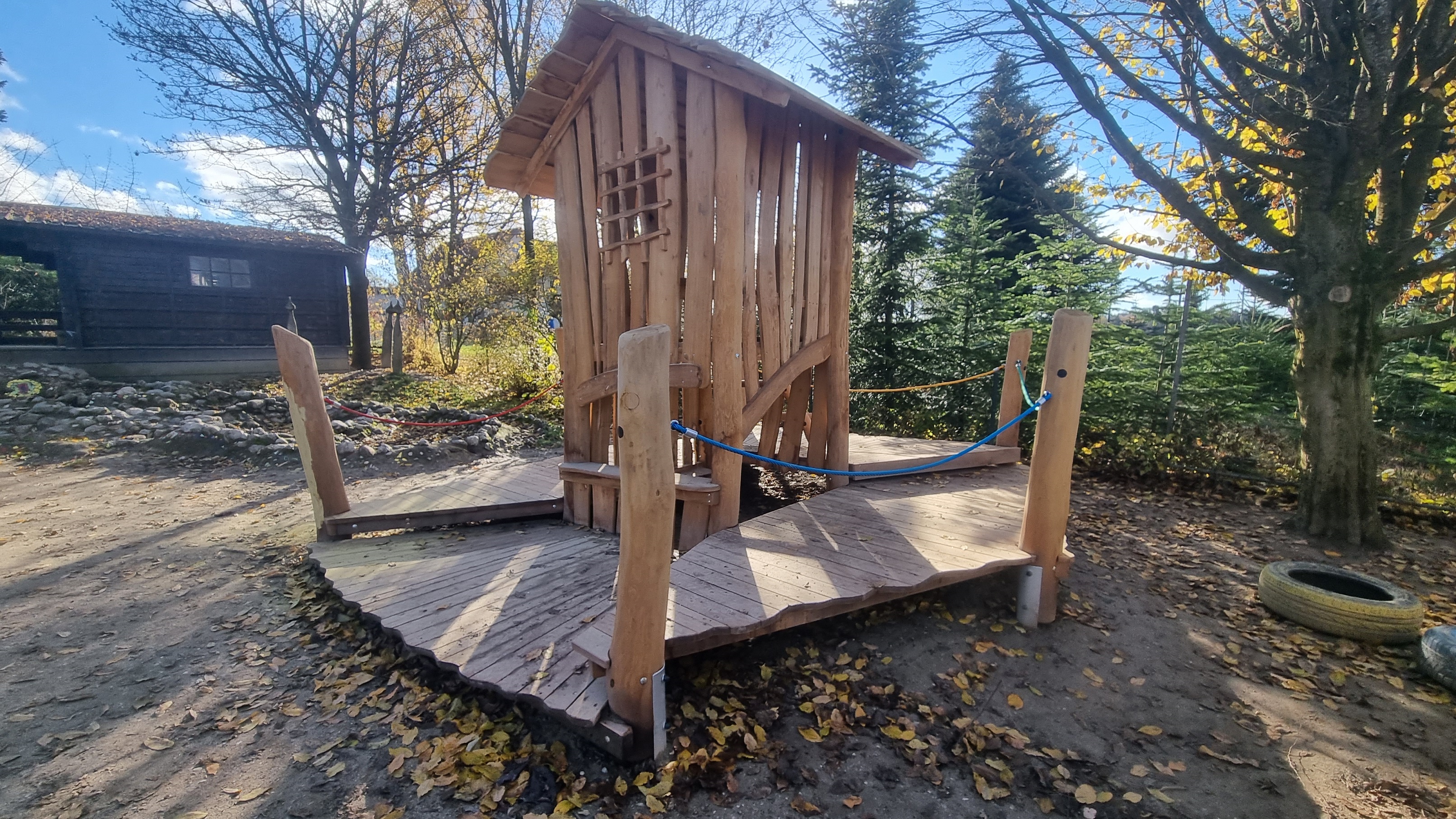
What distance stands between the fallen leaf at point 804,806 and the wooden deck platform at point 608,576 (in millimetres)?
689

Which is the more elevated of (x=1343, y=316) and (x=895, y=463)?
(x=1343, y=316)

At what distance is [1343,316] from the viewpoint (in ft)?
16.8

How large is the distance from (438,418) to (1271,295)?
1169 cm

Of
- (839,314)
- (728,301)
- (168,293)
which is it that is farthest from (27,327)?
(839,314)

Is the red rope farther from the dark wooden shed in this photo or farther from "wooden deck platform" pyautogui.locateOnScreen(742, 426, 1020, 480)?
the dark wooden shed

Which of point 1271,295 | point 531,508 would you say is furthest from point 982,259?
point 531,508

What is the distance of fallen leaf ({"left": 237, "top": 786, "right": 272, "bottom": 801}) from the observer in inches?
91.9

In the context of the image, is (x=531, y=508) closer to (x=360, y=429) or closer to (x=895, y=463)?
(x=895, y=463)

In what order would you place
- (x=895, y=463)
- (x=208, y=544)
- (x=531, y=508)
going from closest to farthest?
(x=208, y=544) → (x=531, y=508) → (x=895, y=463)

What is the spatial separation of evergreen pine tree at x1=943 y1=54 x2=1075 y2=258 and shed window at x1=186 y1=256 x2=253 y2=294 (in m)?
17.6

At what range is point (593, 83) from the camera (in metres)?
4.66

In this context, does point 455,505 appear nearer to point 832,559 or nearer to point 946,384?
point 832,559

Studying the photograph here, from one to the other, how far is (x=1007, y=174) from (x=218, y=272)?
1872 cm

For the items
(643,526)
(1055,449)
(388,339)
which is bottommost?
(643,526)
